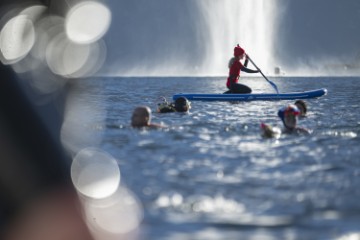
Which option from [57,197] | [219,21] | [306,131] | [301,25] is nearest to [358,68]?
[301,25]

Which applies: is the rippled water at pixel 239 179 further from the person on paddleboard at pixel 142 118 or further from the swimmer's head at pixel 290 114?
the swimmer's head at pixel 290 114

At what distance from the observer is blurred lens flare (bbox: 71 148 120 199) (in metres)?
9.91

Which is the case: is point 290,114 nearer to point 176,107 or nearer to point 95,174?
point 95,174

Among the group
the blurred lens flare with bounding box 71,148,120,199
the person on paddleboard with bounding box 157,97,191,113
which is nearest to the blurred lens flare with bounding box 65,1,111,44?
the person on paddleboard with bounding box 157,97,191,113

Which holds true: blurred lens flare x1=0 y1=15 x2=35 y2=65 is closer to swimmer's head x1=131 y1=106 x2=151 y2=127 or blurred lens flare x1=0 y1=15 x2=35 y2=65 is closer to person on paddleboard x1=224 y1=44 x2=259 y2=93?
swimmer's head x1=131 y1=106 x2=151 y2=127

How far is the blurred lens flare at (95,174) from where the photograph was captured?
32.5 feet

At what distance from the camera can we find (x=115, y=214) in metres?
8.52

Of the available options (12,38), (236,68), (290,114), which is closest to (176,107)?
(236,68)

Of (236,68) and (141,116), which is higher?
(236,68)

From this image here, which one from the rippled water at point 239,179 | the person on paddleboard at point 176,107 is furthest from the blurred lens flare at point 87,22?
the rippled water at point 239,179

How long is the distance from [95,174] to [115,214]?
290cm

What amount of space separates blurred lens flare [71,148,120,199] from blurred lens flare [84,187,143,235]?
349 millimetres

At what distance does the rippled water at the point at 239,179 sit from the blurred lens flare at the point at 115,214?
0.16 metres

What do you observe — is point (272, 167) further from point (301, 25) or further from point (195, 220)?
point (301, 25)
